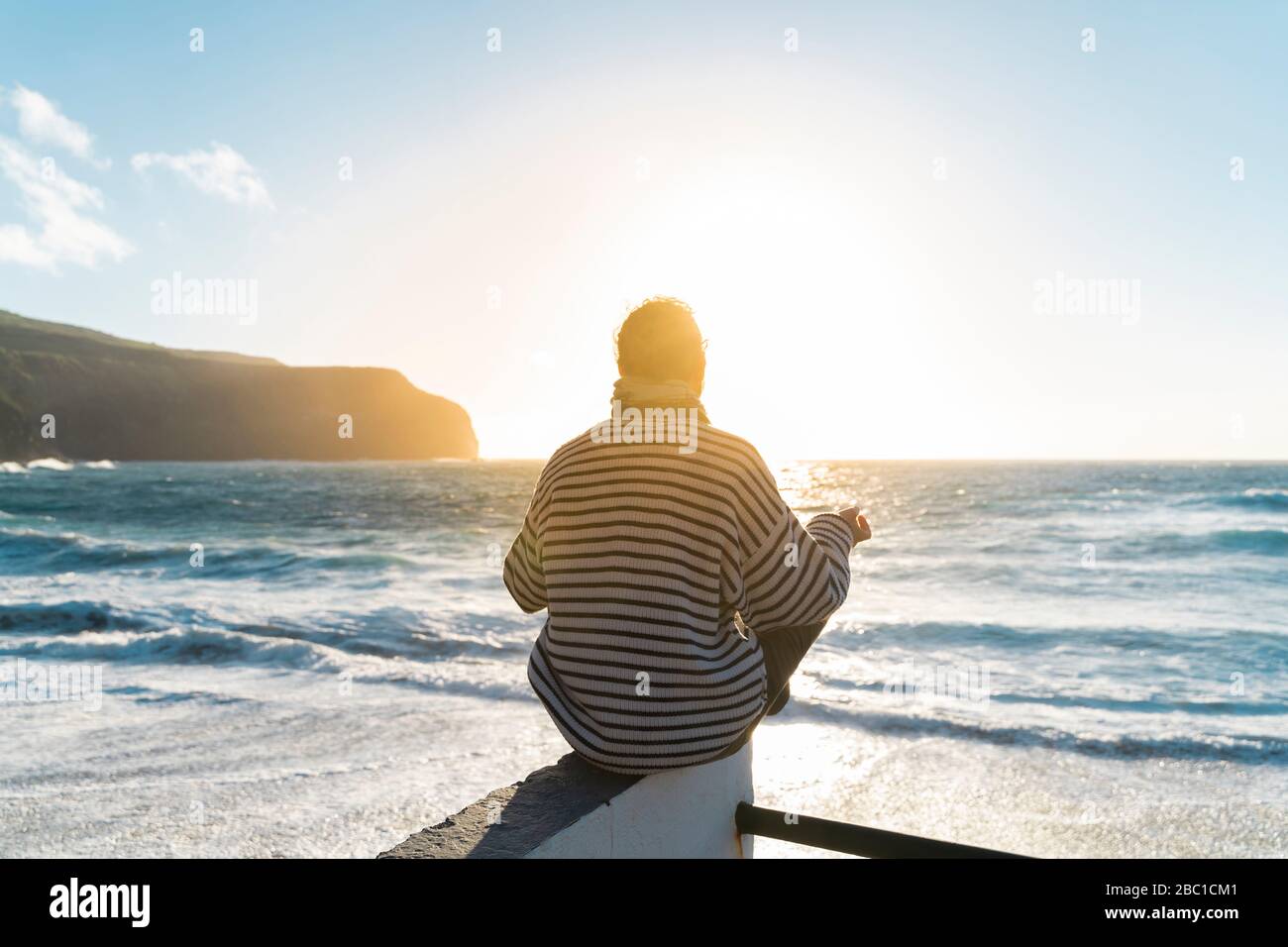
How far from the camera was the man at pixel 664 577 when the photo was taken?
1703mm

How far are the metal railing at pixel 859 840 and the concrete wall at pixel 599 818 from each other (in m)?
0.14

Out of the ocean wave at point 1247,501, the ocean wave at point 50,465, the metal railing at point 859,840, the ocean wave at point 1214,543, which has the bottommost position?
the ocean wave at point 1214,543

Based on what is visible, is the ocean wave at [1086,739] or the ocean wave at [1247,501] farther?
the ocean wave at [1247,501]

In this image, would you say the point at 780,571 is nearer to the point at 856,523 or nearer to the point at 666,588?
the point at 666,588

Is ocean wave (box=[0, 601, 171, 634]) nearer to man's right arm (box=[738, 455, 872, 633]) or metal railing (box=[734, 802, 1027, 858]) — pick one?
metal railing (box=[734, 802, 1027, 858])

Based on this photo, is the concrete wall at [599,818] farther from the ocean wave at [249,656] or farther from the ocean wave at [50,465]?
the ocean wave at [50,465]

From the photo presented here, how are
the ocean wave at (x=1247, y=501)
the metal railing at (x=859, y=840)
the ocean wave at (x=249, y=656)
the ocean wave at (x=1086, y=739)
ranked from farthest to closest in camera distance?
the ocean wave at (x=1247, y=501) → the ocean wave at (x=249, y=656) → the ocean wave at (x=1086, y=739) → the metal railing at (x=859, y=840)

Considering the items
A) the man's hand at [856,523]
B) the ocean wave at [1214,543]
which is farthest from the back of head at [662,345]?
the ocean wave at [1214,543]

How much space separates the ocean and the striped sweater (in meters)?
2.81

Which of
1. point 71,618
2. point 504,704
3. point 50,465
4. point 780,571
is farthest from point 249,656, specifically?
Answer: point 50,465

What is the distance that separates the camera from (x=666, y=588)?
170 cm

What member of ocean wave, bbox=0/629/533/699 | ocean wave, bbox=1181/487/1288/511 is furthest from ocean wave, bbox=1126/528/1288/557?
ocean wave, bbox=0/629/533/699

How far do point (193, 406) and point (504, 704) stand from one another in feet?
344
